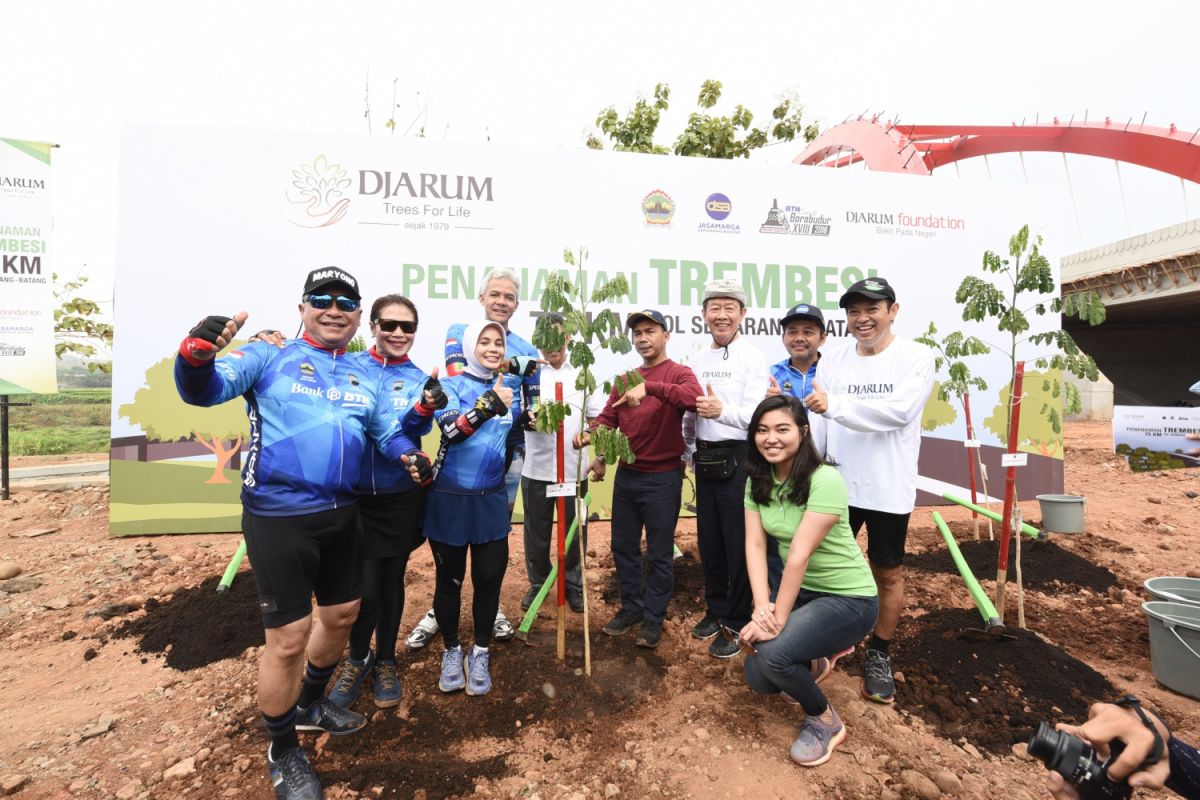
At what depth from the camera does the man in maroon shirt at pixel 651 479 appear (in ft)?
9.89

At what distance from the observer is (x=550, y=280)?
252cm

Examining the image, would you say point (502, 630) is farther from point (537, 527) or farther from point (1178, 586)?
point (1178, 586)

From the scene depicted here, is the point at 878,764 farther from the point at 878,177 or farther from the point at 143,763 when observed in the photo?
the point at 878,177

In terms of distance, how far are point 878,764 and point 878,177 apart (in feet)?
20.7

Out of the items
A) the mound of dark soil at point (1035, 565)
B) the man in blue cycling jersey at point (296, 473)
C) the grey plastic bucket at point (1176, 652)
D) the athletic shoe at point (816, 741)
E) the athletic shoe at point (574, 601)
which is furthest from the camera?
the mound of dark soil at point (1035, 565)

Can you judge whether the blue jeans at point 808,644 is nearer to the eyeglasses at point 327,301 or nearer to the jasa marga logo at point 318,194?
the eyeglasses at point 327,301

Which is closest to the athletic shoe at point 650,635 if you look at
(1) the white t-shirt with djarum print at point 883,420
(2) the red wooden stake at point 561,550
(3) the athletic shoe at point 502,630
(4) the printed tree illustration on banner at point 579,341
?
(2) the red wooden stake at point 561,550

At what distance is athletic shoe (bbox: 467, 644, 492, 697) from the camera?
2.61 metres

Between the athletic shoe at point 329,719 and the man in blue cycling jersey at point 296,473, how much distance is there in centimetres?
31

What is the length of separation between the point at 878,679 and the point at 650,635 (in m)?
1.19

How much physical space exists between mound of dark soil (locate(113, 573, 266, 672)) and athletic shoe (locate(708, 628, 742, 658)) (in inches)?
109

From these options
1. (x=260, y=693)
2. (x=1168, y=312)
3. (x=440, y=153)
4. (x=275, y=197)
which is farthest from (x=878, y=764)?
(x=1168, y=312)

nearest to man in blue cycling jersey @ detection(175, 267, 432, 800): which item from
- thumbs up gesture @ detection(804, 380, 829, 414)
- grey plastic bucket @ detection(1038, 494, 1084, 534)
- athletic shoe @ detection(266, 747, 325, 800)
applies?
athletic shoe @ detection(266, 747, 325, 800)

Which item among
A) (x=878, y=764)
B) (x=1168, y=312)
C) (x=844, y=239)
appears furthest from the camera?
(x=1168, y=312)
